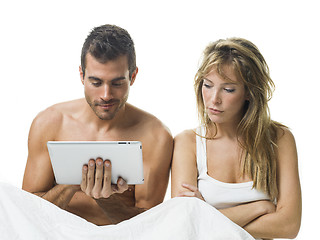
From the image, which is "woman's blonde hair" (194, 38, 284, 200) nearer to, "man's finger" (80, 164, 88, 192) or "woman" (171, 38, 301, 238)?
"woman" (171, 38, 301, 238)

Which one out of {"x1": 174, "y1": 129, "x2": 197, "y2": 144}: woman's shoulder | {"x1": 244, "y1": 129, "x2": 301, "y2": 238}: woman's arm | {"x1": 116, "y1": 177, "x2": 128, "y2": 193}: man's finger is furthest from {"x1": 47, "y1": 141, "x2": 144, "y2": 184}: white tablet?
{"x1": 244, "y1": 129, "x2": 301, "y2": 238}: woman's arm

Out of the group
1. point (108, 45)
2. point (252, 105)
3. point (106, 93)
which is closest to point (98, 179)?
point (106, 93)

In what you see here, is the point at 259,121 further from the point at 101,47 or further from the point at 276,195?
the point at 101,47

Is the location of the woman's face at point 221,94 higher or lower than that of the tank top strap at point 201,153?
higher

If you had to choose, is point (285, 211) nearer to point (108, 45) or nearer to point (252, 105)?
point (252, 105)

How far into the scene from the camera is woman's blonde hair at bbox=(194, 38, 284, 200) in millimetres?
2422

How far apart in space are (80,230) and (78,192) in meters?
0.52

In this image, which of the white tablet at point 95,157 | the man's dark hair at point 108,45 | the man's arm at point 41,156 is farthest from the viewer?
the man's arm at point 41,156

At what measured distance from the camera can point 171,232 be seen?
214 centimetres

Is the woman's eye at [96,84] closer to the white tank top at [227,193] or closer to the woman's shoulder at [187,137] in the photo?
the woman's shoulder at [187,137]

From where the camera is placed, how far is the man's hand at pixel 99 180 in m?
2.39

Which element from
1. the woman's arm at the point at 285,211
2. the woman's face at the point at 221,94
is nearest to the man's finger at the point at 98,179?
the woman's face at the point at 221,94

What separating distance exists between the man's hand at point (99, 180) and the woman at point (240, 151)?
0.94 feet

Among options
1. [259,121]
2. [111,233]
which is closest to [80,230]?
[111,233]
